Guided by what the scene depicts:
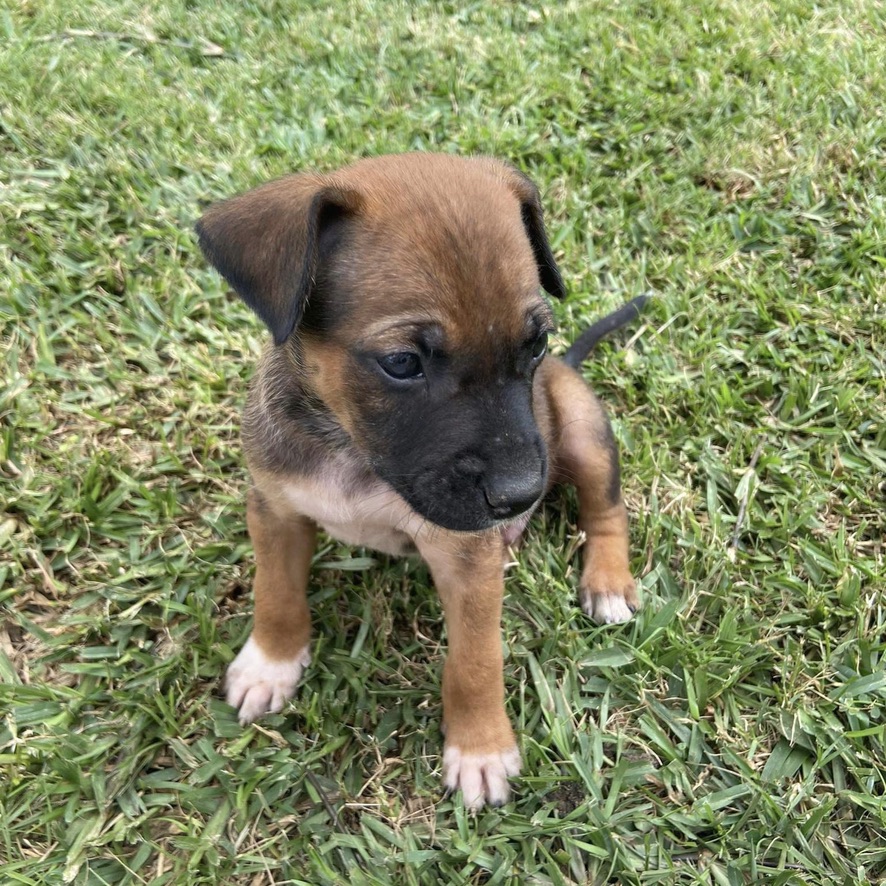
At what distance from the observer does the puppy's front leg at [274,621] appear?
10.2ft

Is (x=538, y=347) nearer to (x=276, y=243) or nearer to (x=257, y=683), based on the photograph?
(x=276, y=243)

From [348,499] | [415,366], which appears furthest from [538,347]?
[348,499]

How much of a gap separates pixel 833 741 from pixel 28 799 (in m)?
3.05

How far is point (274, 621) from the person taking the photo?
3.20 meters

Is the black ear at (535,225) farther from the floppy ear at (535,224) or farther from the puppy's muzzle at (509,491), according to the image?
the puppy's muzzle at (509,491)

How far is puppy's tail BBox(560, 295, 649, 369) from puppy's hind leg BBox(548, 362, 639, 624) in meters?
0.42

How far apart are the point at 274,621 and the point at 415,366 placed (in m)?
1.41

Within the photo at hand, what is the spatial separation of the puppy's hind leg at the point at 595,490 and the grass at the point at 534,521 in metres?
0.13

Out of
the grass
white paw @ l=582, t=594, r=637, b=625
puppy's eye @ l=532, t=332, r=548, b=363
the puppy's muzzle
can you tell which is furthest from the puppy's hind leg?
the puppy's muzzle

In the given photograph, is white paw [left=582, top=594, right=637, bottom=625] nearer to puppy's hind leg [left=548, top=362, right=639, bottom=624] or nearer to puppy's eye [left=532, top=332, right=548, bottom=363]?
puppy's hind leg [left=548, top=362, right=639, bottom=624]

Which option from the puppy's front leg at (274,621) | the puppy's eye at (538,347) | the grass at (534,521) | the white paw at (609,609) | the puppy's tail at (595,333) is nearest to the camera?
the puppy's eye at (538,347)

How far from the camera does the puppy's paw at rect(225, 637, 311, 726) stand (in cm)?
318

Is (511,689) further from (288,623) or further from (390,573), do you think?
(288,623)

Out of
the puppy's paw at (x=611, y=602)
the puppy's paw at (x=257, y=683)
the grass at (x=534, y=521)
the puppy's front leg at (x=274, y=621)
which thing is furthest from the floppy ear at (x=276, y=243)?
the puppy's paw at (x=611, y=602)
